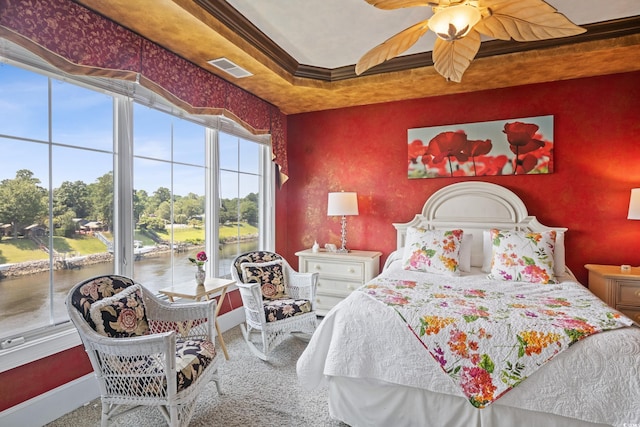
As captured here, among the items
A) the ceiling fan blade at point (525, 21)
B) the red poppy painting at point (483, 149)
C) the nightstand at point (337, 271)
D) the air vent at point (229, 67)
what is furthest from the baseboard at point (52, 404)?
the red poppy painting at point (483, 149)

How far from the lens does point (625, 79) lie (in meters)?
3.28

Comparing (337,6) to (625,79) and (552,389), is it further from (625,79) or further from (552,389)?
(625,79)

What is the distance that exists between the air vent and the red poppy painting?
2014 mm

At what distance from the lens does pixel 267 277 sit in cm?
339

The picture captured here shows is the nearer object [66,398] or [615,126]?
[66,398]

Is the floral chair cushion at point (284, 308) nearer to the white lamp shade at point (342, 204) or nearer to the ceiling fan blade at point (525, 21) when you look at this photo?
the white lamp shade at point (342, 204)

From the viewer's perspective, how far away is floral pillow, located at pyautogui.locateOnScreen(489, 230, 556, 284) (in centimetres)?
279

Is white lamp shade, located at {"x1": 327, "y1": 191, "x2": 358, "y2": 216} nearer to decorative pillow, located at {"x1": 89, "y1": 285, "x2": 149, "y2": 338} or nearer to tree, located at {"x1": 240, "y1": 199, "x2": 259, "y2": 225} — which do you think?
tree, located at {"x1": 240, "y1": 199, "x2": 259, "y2": 225}

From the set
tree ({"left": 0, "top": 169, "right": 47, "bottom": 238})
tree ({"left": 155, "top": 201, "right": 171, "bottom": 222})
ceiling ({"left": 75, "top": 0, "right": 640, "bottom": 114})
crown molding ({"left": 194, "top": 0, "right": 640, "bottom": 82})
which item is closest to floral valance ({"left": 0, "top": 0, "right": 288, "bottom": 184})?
ceiling ({"left": 75, "top": 0, "right": 640, "bottom": 114})

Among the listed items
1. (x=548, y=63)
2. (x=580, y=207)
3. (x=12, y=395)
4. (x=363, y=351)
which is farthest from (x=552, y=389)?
(x=12, y=395)

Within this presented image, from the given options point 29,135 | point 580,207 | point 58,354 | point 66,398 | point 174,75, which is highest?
point 174,75

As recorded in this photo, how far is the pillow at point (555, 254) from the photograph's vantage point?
3.04 m

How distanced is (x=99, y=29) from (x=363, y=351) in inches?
105

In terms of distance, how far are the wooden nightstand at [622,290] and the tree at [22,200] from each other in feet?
14.4
